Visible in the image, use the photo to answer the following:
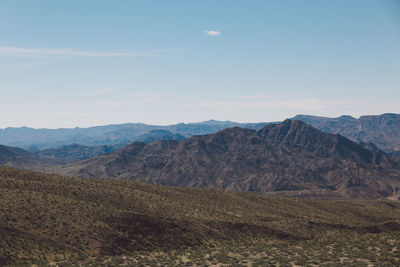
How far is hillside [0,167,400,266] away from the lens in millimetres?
37844

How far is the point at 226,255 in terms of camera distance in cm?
3953

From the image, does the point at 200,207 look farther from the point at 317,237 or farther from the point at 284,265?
the point at 284,265

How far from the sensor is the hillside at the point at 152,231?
124ft

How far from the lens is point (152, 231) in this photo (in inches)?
2021

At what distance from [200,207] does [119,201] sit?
1810cm

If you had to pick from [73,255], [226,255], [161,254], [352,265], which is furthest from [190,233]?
[352,265]

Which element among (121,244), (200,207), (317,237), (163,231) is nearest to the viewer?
(121,244)

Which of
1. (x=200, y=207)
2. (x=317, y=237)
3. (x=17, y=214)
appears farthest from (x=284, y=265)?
(x=200, y=207)

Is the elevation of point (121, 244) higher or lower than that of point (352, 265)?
lower

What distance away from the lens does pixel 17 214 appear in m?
47.1

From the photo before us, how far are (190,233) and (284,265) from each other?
22.8 meters

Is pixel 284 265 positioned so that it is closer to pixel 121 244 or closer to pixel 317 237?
pixel 121 244

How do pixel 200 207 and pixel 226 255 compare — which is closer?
pixel 226 255

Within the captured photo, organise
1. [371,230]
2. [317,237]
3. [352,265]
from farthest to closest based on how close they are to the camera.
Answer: [371,230] → [317,237] → [352,265]
